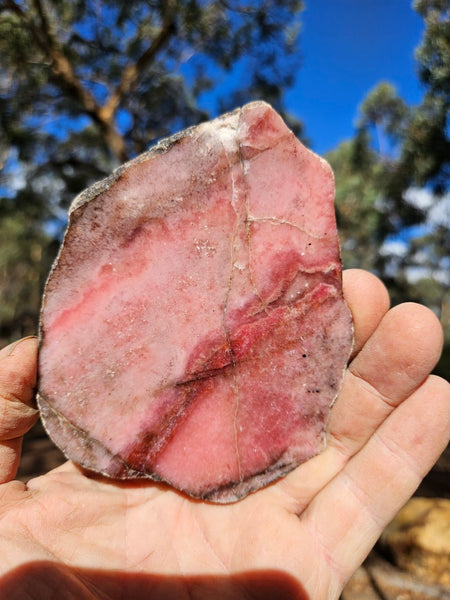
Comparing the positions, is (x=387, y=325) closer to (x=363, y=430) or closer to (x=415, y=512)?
(x=363, y=430)

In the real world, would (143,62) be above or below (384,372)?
above

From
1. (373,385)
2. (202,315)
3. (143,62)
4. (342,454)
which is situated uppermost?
(143,62)

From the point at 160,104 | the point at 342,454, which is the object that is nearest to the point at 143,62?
the point at 160,104

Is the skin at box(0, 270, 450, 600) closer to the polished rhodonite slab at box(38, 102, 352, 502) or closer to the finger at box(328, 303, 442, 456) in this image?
the finger at box(328, 303, 442, 456)

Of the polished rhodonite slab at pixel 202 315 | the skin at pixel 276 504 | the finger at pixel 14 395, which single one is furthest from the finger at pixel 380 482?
the finger at pixel 14 395

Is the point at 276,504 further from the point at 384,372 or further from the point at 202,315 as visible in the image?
the point at 202,315

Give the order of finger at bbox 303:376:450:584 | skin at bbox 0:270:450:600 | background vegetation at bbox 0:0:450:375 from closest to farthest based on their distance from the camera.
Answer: skin at bbox 0:270:450:600, finger at bbox 303:376:450:584, background vegetation at bbox 0:0:450:375

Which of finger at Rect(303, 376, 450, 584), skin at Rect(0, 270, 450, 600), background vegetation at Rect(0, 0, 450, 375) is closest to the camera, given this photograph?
skin at Rect(0, 270, 450, 600)

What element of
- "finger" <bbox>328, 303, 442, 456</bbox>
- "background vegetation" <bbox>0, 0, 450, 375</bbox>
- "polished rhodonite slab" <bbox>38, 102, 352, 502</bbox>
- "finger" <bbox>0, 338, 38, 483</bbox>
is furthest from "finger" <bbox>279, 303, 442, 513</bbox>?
"background vegetation" <bbox>0, 0, 450, 375</bbox>
